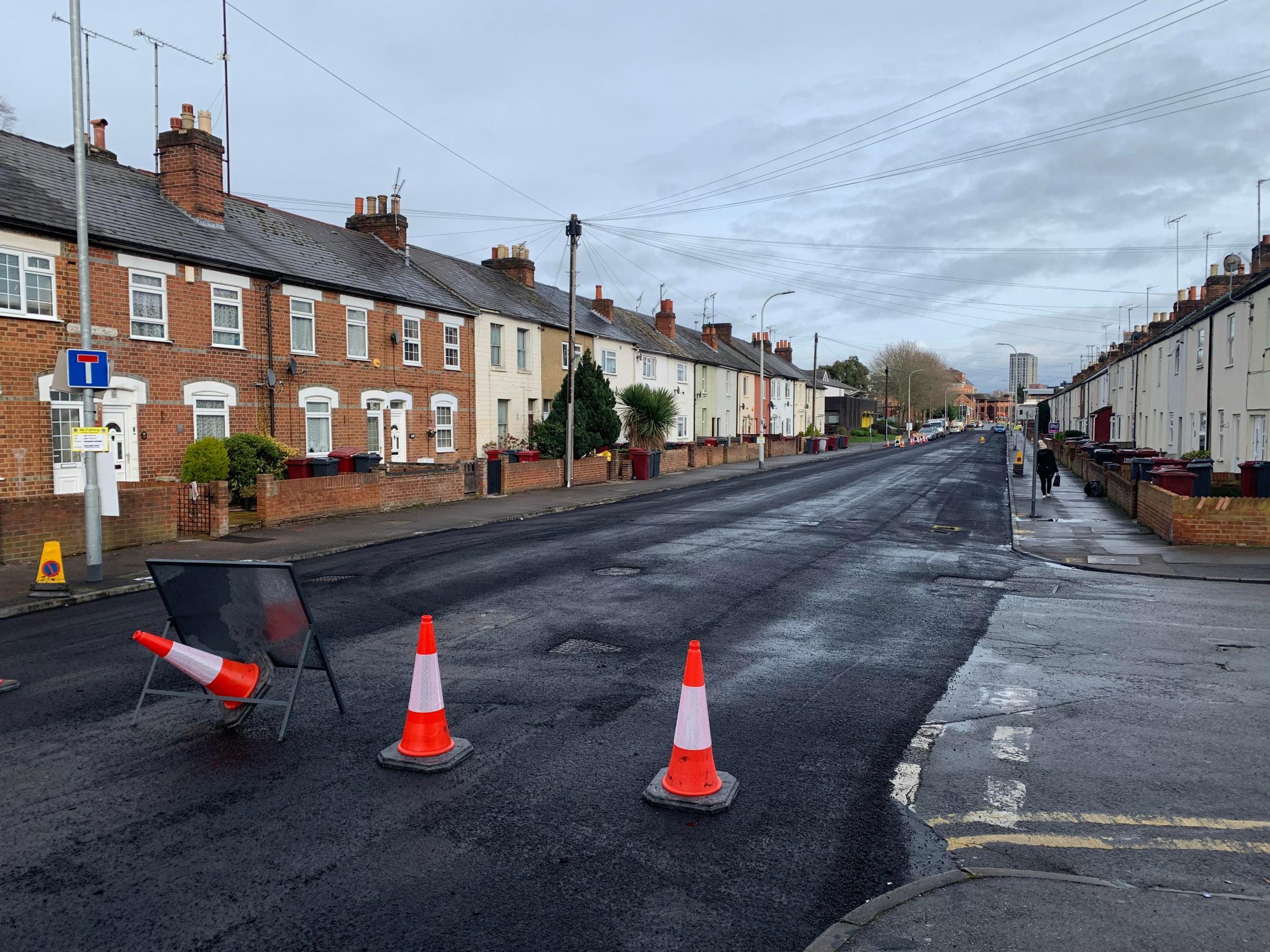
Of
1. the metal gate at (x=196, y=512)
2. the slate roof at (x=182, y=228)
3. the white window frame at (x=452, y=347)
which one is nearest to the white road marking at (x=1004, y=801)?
the metal gate at (x=196, y=512)

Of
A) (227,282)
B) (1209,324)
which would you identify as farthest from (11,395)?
(1209,324)

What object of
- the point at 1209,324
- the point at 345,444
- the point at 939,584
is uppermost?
the point at 1209,324

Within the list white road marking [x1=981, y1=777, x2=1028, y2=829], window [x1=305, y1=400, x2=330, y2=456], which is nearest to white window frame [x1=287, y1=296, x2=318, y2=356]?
window [x1=305, y1=400, x2=330, y2=456]

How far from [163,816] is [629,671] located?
3913 mm

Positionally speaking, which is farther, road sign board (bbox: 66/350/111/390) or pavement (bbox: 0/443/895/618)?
road sign board (bbox: 66/350/111/390)

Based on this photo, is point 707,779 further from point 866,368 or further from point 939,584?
point 866,368

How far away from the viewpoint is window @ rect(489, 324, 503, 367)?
3388 centimetres

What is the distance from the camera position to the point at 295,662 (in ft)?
20.7

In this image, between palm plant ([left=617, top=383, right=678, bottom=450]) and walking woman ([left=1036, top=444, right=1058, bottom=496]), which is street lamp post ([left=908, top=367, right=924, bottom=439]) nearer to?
palm plant ([left=617, top=383, right=678, bottom=450])

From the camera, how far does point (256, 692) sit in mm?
6340

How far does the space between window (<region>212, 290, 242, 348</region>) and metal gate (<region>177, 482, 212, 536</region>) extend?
22.4 ft

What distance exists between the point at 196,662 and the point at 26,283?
52.0ft

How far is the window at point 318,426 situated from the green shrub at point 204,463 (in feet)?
18.8

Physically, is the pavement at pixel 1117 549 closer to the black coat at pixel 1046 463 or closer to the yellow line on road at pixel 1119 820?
the black coat at pixel 1046 463
